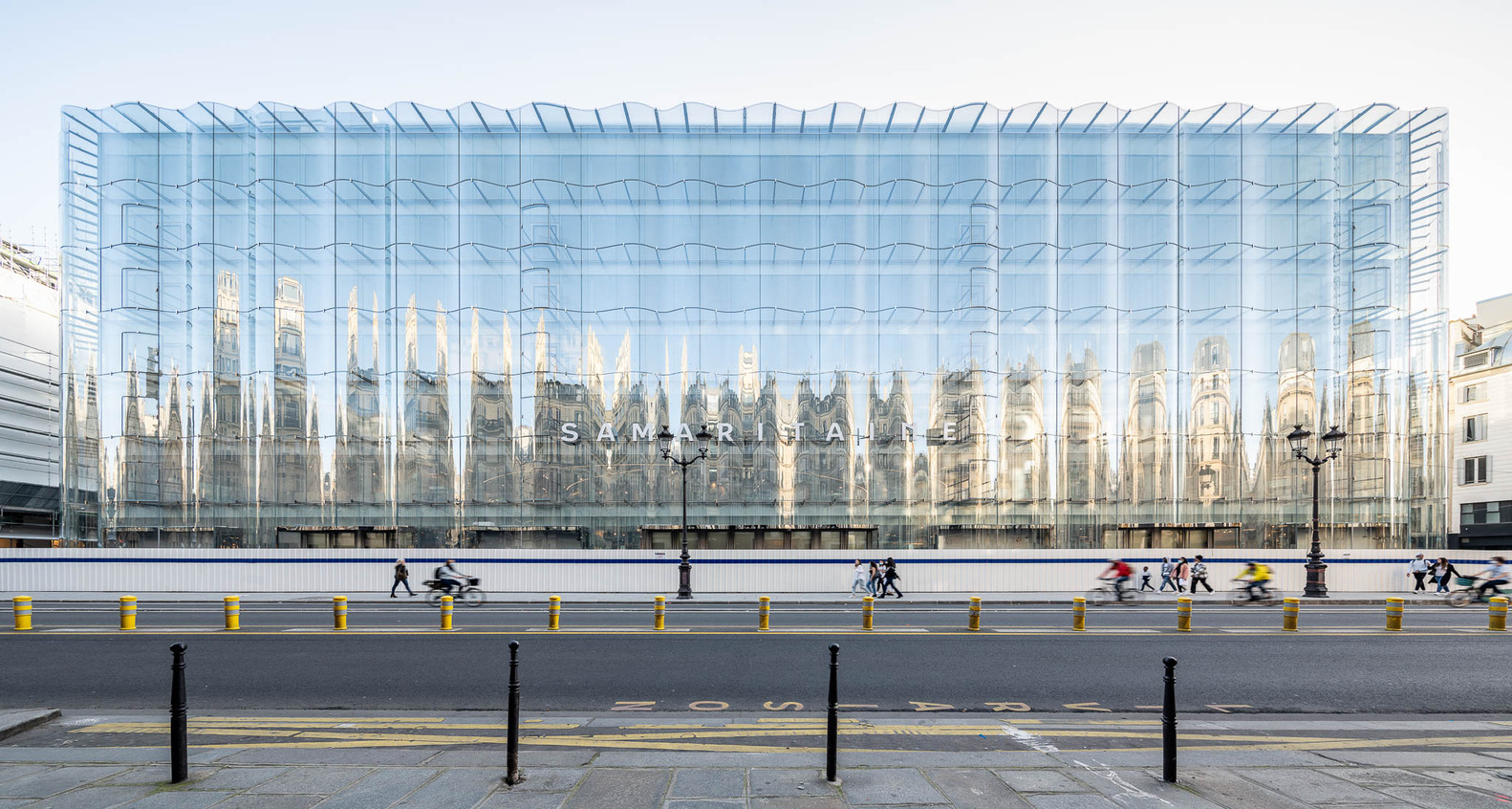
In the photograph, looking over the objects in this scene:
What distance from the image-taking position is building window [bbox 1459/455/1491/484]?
4636 cm

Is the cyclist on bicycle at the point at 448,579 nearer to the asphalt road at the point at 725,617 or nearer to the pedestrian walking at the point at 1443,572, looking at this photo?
the asphalt road at the point at 725,617

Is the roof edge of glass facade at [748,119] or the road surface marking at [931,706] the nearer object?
the road surface marking at [931,706]

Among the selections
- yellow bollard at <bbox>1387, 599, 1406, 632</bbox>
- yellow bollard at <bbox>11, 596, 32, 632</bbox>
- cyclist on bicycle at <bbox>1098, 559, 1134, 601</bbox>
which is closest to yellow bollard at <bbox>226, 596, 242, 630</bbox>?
yellow bollard at <bbox>11, 596, 32, 632</bbox>

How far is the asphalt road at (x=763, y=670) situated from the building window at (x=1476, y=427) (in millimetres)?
44528

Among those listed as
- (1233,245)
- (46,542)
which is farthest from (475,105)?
(46,542)

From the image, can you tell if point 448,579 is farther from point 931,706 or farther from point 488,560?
point 931,706

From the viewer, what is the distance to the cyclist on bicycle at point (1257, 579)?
2294 centimetres

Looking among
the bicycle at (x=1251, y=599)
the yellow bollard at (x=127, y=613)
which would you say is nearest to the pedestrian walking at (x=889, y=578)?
the bicycle at (x=1251, y=599)

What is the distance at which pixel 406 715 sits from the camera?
817 cm

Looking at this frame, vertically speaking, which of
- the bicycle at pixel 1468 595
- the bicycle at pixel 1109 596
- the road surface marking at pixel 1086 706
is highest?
the road surface marking at pixel 1086 706

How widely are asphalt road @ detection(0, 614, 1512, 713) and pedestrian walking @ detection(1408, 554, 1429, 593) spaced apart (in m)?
13.4

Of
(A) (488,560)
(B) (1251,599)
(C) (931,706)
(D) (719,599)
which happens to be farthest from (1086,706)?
(A) (488,560)

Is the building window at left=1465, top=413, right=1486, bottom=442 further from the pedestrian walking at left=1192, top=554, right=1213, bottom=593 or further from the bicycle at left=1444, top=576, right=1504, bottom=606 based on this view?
the pedestrian walking at left=1192, top=554, right=1213, bottom=593

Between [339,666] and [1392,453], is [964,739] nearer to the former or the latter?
[339,666]
